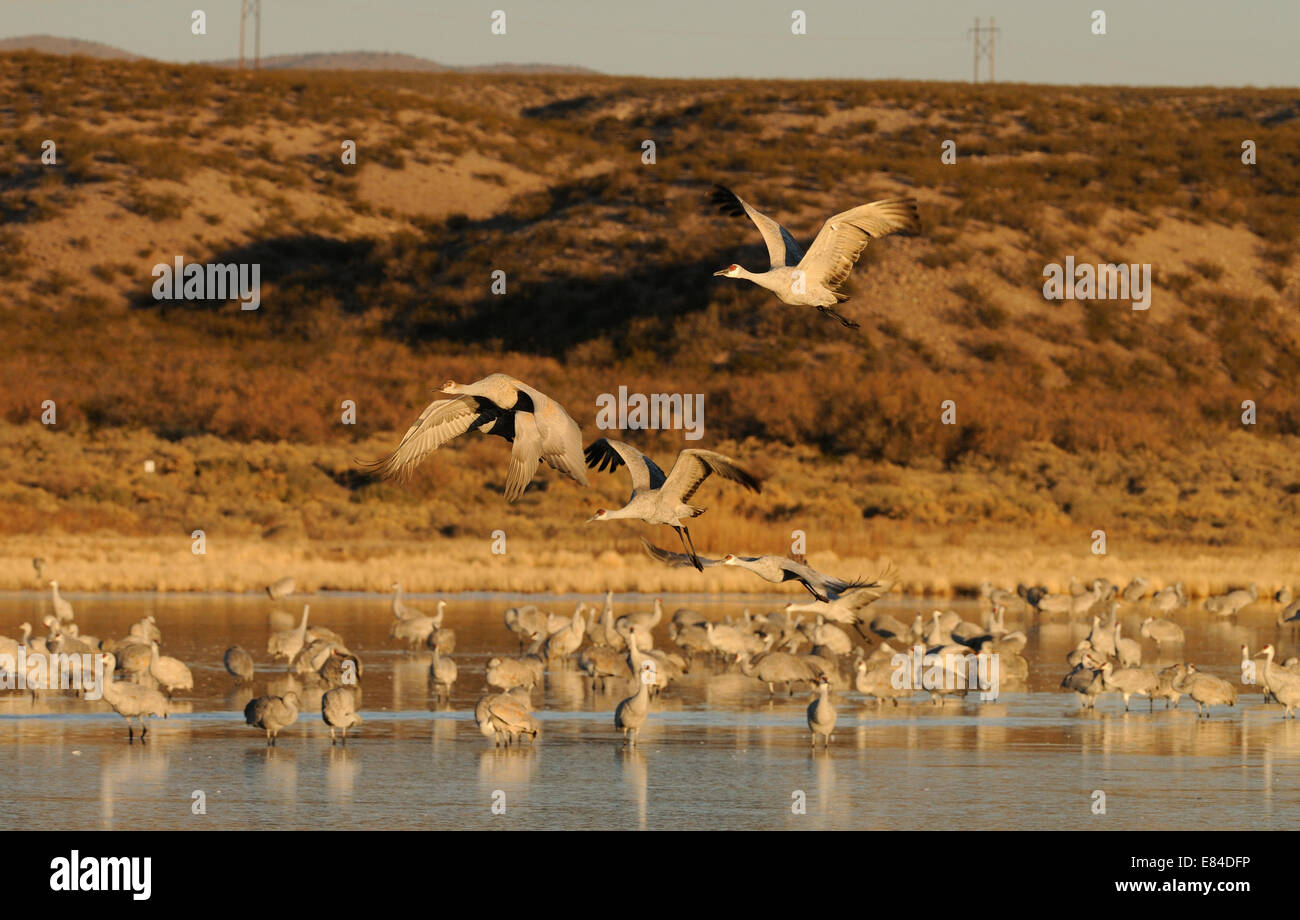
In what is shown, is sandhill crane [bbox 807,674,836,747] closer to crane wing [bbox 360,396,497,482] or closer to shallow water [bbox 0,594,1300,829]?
shallow water [bbox 0,594,1300,829]

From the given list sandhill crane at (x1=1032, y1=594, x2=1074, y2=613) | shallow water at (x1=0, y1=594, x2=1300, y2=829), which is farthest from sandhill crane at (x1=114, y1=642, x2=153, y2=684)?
sandhill crane at (x1=1032, y1=594, x2=1074, y2=613)

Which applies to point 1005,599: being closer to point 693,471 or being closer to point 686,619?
point 686,619

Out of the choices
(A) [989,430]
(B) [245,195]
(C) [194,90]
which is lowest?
(A) [989,430]

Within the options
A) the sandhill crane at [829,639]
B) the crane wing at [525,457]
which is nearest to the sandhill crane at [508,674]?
the sandhill crane at [829,639]

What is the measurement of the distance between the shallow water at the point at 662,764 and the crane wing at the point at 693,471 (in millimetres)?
3179

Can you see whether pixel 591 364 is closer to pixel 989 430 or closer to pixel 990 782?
pixel 989 430

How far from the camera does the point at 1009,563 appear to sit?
3916 cm

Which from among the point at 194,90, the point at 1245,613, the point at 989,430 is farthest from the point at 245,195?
the point at 1245,613

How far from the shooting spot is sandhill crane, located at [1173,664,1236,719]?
1984 centimetres

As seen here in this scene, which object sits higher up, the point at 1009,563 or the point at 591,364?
the point at 591,364

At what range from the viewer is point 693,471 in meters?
12.0
